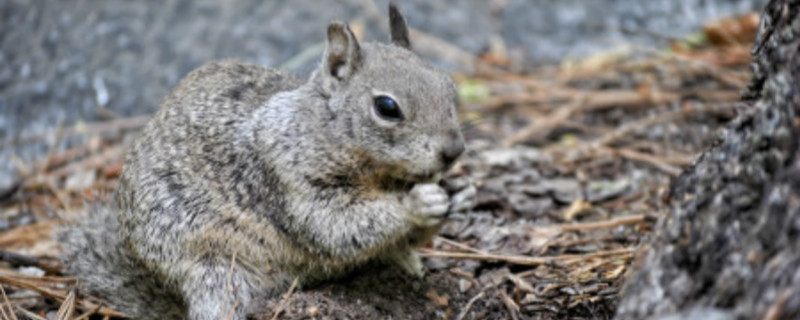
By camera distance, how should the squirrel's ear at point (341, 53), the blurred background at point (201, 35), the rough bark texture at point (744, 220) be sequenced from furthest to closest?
the blurred background at point (201, 35) < the squirrel's ear at point (341, 53) < the rough bark texture at point (744, 220)

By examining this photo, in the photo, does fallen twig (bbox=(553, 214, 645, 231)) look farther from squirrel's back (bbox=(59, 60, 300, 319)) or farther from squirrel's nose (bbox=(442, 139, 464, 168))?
squirrel's back (bbox=(59, 60, 300, 319))

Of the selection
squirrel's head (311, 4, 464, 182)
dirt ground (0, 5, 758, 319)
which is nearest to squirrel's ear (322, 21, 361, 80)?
squirrel's head (311, 4, 464, 182)

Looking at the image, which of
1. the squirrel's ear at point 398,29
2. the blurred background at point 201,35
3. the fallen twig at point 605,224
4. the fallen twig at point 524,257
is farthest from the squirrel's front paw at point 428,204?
the blurred background at point 201,35

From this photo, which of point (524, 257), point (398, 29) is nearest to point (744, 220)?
point (524, 257)


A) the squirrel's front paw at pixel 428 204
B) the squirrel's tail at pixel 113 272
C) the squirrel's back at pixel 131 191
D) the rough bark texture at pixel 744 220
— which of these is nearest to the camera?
the rough bark texture at pixel 744 220

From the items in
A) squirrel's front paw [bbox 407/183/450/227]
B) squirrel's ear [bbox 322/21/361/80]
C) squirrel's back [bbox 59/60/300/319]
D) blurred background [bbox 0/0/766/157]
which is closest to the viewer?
squirrel's front paw [bbox 407/183/450/227]

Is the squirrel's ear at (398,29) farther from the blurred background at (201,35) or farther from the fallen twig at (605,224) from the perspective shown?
the blurred background at (201,35)

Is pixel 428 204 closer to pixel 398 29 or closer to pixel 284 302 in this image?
pixel 284 302
